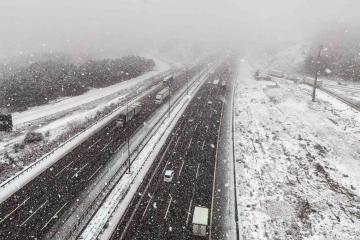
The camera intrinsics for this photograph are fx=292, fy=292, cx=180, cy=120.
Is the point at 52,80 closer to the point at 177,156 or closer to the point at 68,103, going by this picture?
the point at 68,103

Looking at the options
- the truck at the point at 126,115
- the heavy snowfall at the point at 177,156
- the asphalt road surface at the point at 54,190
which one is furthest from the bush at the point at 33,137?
the truck at the point at 126,115

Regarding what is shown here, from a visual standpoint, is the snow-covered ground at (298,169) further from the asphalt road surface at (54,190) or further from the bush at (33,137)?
the bush at (33,137)

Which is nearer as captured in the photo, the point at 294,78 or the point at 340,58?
the point at 294,78

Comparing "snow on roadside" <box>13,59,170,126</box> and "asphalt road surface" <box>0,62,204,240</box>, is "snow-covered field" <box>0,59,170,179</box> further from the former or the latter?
"asphalt road surface" <box>0,62,204,240</box>

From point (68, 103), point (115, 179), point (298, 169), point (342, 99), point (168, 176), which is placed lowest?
point (115, 179)

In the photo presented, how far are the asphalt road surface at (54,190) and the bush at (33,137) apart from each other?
22.5 ft

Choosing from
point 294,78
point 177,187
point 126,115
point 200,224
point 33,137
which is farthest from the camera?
point 294,78

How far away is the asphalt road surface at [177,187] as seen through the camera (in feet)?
96.0

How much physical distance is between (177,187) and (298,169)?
57.7ft

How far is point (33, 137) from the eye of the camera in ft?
151

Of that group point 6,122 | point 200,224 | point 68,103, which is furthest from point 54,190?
point 68,103

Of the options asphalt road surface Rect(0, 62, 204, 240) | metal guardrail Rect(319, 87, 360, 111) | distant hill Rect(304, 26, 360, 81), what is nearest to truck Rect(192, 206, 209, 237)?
asphalt road surface Rect(0, 62, 204, 240)

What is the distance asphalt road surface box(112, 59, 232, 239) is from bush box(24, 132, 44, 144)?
19.6 m

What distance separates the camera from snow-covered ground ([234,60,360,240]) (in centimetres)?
3064
